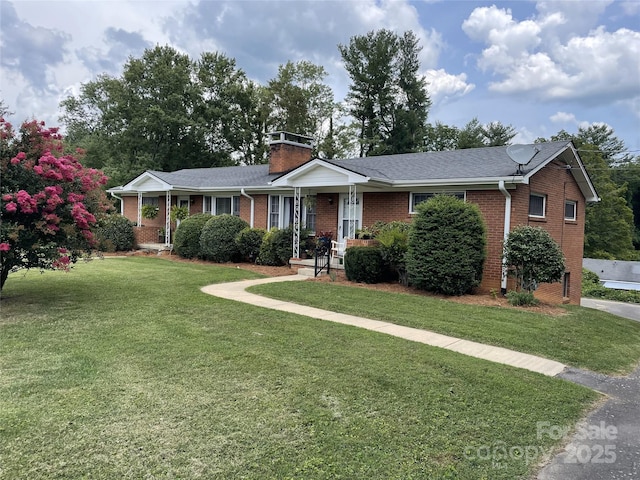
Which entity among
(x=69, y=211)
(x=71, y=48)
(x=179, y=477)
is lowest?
(x=179, y=477)

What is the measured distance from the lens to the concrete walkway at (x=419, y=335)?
223 inches

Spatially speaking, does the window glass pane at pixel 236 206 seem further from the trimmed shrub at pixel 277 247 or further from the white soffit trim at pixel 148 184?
the trimmed shrub at pixel 277 247

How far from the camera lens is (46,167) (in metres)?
7.17

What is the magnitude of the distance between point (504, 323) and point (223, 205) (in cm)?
1356

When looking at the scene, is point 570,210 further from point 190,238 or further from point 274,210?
point 190,238

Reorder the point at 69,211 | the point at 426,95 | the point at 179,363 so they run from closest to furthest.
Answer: the point at 179,363, the point at 69,211, the point at 426,95

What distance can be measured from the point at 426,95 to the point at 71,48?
108 feet

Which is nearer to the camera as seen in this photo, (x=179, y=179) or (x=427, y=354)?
(x=427, y=354)

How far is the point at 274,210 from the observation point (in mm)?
17000

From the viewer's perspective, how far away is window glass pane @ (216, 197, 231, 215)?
18672mm

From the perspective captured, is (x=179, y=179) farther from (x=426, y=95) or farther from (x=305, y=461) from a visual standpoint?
(x=426, y=95)

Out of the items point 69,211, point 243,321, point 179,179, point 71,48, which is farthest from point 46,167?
point 179,179

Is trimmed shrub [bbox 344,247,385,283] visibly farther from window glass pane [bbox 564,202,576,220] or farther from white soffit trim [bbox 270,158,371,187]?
window glass pane [bbox 564,202,576,220]

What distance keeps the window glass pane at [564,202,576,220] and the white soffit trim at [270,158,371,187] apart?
7212 millimetres
